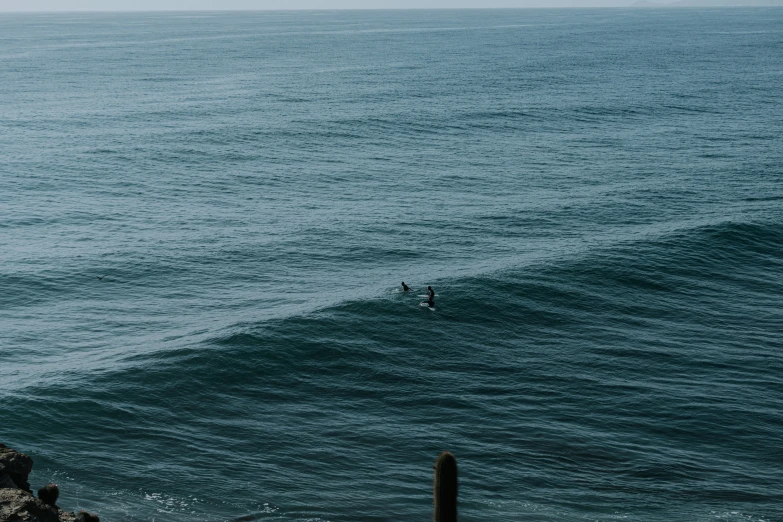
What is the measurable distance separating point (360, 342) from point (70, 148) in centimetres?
7722

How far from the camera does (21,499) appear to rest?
30047mm

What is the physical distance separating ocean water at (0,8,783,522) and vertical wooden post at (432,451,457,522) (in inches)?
999

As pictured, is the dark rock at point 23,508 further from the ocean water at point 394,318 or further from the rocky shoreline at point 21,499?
the ocean water at point 394,318

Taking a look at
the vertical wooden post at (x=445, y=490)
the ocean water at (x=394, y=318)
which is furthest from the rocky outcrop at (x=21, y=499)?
the vertical wooden post at (x=445, y=490)

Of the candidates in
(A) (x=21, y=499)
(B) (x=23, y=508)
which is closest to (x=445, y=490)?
(B) (x=23, y=508)

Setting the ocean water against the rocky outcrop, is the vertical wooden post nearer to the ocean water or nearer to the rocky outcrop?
the rocky outcrop

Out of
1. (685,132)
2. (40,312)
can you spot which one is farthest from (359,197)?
(685,132)

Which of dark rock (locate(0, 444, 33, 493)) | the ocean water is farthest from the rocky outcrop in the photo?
the ocean water

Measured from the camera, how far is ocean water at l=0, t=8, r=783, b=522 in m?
44.5

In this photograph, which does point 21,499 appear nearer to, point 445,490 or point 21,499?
Answer: point 21,499

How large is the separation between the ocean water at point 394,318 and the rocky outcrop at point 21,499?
8268 millimetres

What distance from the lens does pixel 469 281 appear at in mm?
71875

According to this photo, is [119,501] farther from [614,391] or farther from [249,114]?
[249,114]

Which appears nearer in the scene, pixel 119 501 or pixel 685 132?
pixel 119 501
